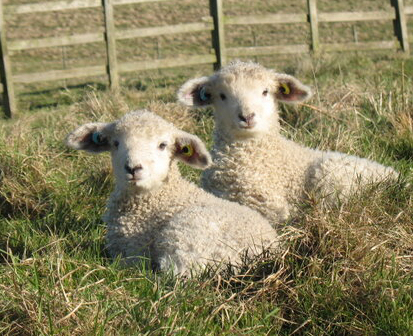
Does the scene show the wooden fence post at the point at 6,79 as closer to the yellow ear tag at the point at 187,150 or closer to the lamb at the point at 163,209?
the lamb at the point at 163,209

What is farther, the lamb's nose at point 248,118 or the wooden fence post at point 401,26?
the wooden fence post at point 401,26

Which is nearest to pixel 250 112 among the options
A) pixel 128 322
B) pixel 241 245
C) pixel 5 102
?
pixel 241 245

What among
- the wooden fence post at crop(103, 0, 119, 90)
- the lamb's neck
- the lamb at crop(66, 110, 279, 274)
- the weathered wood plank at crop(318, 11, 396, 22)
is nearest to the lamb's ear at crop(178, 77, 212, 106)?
the lamb's neck

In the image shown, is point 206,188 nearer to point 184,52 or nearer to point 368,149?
point 368,149

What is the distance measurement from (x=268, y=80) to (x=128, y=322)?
2564 mm

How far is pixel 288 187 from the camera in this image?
536 cm

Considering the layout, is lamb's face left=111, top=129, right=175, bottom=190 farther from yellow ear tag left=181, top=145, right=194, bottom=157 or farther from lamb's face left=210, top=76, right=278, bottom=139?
lamb's face left=210, top=76, right=278, bottom=139

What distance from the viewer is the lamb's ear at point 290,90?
5.56 meters

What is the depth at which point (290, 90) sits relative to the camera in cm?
562

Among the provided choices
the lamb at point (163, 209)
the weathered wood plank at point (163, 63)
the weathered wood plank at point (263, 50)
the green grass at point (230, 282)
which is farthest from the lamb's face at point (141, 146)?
the weathered wood plank at point (263, 50)

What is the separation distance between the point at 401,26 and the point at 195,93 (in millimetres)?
9856

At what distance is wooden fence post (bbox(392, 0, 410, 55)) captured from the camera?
47.5ft

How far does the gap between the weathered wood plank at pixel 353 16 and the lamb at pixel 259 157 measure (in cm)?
910

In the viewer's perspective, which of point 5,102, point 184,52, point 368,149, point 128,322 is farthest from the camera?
point 184,52
